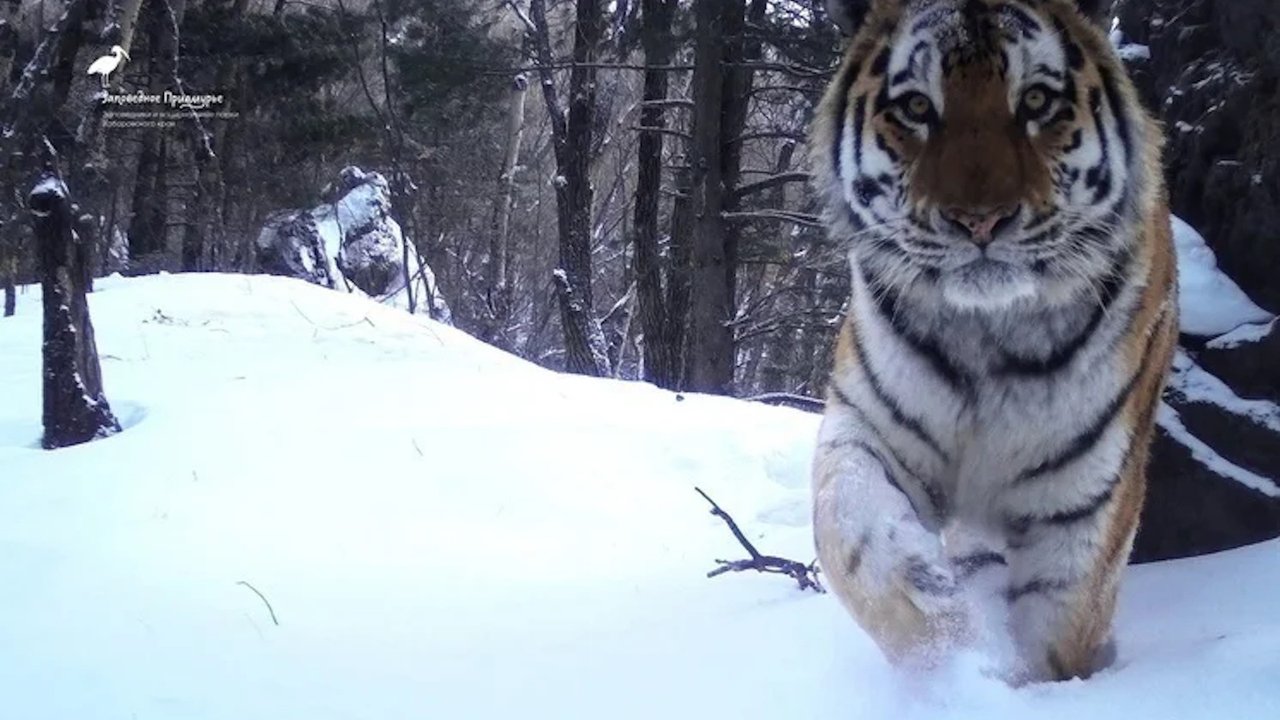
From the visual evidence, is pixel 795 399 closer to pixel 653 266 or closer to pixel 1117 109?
pixel 653 266

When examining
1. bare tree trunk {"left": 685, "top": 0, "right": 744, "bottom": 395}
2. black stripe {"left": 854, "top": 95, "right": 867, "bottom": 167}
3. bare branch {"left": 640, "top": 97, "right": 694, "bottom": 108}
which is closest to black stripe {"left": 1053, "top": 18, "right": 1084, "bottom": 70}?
black stripe {"left": 854, "top": 95, "right": 867, "bottom": 167}

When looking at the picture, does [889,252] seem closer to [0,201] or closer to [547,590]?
[547,590]

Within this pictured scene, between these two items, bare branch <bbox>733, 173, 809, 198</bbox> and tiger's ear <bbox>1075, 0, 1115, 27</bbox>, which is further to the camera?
bare branch <bbox>733, 173, 809, 198</bbox>

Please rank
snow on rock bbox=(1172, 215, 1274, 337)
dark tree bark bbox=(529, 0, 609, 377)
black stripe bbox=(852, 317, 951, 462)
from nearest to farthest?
black stripe bbox=(852, 317, 951, 462) < snow on rock bbox=(1172, 215, 1274, 337) < dark tree bark bbox=(529, 0, 609, 377)

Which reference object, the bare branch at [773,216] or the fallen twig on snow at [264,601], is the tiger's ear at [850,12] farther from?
the bare branch at [773,216]

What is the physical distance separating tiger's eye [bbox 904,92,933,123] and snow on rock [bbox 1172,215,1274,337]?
4.10ft

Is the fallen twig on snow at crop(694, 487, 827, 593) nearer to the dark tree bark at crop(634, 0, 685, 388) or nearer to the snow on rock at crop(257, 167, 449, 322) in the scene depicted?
the dark tree bark at crop(634, 0, 685, 388)

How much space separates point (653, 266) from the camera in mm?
11383

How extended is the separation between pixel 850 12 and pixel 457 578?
178 centimetres

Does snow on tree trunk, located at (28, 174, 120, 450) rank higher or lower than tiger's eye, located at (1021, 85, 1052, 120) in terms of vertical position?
lower

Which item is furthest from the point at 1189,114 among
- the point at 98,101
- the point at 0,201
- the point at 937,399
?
the point at 0,201

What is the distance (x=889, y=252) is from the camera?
7.86ft

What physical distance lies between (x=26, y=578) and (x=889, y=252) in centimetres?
233

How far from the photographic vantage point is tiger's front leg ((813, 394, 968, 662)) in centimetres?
212
